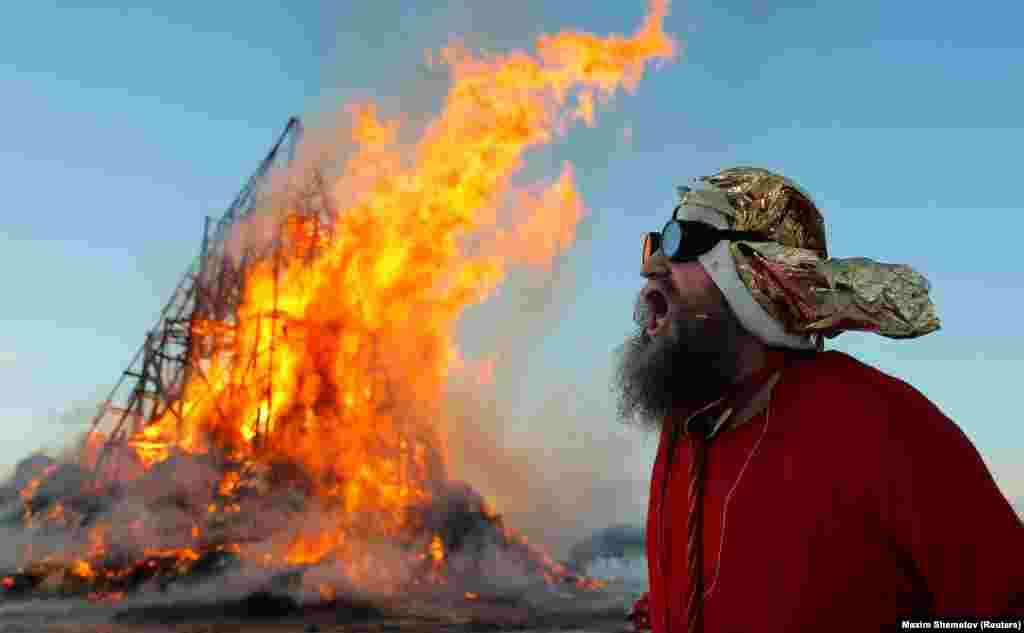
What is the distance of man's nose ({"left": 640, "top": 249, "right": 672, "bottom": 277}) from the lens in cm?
321

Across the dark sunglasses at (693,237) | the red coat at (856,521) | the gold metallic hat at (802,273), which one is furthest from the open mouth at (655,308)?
the red coat at (856,521)

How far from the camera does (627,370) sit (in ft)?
11.2

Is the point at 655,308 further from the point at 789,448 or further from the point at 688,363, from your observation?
the point at 789,448

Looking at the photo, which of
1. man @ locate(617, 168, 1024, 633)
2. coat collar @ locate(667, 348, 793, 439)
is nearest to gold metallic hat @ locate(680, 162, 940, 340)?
man @ locate(617, 168, 1024, 633)

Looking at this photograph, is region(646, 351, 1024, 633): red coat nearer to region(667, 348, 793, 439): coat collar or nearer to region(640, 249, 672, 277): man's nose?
region(667, 348, 793, 439): coat collar

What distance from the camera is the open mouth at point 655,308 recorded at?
3.24 m

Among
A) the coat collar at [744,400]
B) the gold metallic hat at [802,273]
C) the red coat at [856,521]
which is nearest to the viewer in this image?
the red coat at [856,521]

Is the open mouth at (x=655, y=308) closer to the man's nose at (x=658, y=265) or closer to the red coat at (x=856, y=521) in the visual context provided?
the man's nose at (x=658, y=265)

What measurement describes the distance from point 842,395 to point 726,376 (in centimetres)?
49

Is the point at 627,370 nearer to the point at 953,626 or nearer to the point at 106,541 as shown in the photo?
the point at 953,626

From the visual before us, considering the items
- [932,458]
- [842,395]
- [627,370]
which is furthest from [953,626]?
[627,370]

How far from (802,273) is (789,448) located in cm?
60

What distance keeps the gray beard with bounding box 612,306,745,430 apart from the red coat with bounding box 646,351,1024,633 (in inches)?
10.3

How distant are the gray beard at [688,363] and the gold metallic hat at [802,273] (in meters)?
0.12
